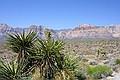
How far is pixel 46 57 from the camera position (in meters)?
12.9

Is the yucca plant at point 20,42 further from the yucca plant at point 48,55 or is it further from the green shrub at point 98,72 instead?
the green shrub at point 98,72

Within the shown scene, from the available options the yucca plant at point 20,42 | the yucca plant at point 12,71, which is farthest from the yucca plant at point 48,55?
the yucca plant at point 12,71

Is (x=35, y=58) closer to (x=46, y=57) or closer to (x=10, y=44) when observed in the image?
(x=46, y=57)

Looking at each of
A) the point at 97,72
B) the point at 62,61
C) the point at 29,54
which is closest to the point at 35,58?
the point at 29,54

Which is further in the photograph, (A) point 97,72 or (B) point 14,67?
(A) point 97,72

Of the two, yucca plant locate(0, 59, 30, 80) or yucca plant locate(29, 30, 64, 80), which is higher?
yucca plant locate(29, 30, 64, 80)

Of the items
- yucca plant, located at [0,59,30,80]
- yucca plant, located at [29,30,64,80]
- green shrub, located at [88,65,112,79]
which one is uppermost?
yucca plant, located at [29,30,64,80]

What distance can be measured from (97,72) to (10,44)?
33.3 ft

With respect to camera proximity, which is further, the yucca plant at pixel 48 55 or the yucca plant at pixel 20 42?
the yucca plant at pixel 20 42

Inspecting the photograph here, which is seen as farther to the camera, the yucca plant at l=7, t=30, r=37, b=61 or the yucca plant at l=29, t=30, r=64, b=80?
the yucca plant at l=7, t=30, r=37, b=61

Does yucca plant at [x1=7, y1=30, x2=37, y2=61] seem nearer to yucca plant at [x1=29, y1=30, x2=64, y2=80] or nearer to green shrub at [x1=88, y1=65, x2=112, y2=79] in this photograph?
yucca plant at [x1=29, y1=30, x2=64, y2=80]

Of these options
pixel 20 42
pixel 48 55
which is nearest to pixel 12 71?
pixel 20 42

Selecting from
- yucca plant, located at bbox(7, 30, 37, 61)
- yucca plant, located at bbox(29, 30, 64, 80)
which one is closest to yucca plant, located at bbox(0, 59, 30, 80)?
yucca plant, located at bbox(7, 30, 37, 61)

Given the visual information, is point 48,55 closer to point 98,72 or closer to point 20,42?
point 20,42
